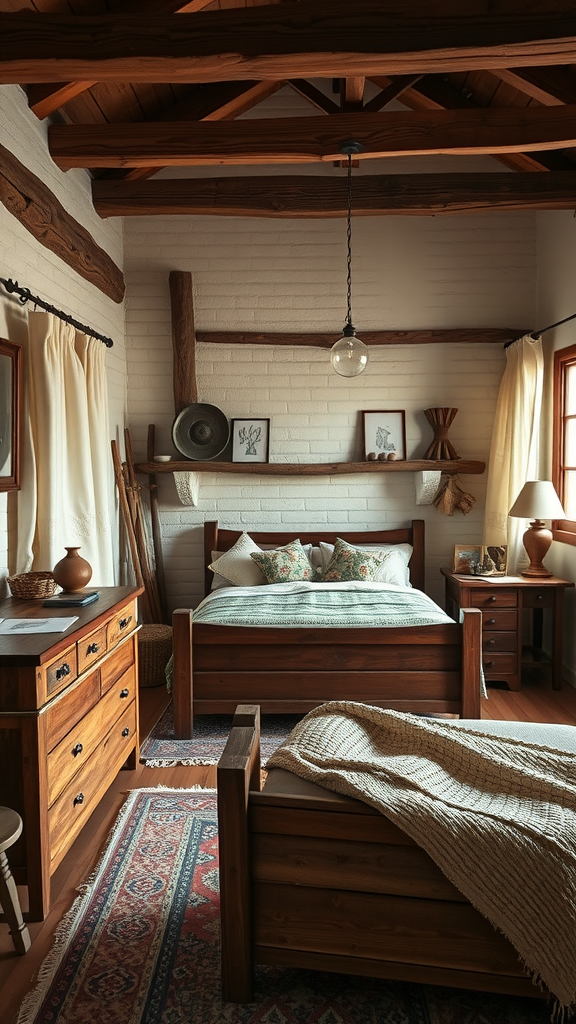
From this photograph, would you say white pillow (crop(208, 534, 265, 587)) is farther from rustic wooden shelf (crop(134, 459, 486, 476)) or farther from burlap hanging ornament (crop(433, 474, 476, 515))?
burlap hanging ornament (crop(433, 474, 476, 515))

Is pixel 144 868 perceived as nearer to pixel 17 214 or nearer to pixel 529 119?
pixel 17 214

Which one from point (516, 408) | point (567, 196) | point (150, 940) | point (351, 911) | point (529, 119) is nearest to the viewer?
point (351, 911)

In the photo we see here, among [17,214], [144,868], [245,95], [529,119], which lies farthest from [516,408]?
[144,868]

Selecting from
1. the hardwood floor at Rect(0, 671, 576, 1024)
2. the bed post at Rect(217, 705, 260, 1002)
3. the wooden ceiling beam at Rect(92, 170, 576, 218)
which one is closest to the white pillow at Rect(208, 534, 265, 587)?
the hardwood floor at Rect(0, 671, 576, 1024)

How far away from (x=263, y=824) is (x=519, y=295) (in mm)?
4836

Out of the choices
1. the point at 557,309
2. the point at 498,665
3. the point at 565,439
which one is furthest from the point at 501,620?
the point at 557,309

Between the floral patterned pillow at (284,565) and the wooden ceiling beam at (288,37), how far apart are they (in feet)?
9.77

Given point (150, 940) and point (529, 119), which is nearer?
point (150, 940)

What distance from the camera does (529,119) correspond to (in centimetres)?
403

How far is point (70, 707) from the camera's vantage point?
8.57 feet

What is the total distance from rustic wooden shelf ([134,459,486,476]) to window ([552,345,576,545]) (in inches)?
24.4

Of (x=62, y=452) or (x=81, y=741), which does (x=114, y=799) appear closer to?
(x=81, y=741)

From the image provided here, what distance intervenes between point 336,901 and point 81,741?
3.81ft

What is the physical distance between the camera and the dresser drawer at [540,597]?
4.85m
